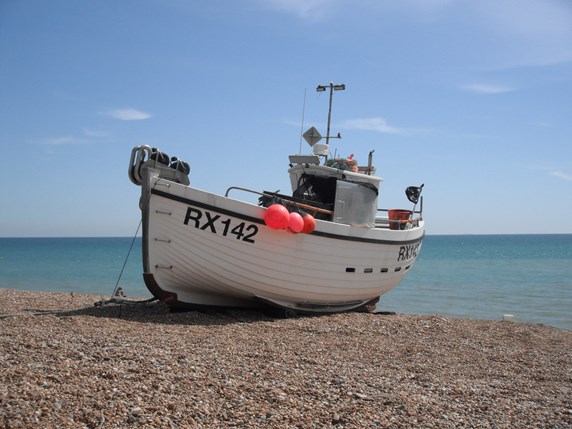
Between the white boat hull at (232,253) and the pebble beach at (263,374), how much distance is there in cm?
57

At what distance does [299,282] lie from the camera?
33.9 feet

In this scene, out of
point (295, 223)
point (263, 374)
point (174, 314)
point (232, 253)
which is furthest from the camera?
point (174, 314)

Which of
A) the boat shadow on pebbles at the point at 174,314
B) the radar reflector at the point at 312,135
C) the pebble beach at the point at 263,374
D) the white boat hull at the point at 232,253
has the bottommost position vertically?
the boat shadow on pebbles at the point at 174,314

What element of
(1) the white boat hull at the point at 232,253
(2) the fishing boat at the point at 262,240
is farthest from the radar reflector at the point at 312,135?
(1) the white boat hull at the point at 232,253

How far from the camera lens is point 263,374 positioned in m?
6.04

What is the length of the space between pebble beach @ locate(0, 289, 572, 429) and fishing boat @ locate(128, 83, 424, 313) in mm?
633

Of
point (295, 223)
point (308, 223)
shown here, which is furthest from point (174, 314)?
point (308, 223)

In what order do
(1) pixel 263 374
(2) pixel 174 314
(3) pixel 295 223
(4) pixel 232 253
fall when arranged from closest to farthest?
(1) pixel 263 374
(3) pixel 295 223
(4) pixel 232 253
(2) pixel 174 314

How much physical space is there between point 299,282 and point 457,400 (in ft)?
15.9

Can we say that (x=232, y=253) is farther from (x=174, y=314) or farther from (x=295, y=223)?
(x=174, y=314)

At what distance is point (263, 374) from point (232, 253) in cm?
382

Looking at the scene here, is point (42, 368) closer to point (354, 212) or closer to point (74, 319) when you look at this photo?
point (74, 319)

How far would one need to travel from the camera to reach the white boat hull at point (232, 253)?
9.42 metres

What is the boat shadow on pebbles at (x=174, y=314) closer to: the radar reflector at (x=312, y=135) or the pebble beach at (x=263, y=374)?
the pebble beach at (x=263, y=374)
